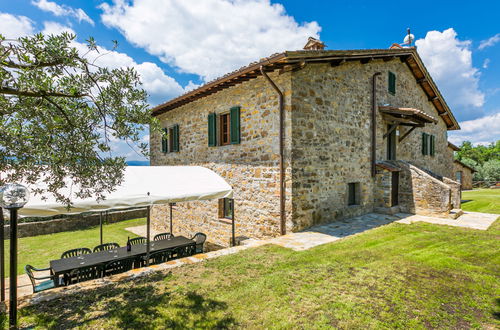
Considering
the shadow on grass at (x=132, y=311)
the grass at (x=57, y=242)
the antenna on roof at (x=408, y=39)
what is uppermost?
the antenna on roof at (x=408, y=39)

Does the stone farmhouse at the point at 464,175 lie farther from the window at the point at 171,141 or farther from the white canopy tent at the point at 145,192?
the white canopy tent at the point at 145,192

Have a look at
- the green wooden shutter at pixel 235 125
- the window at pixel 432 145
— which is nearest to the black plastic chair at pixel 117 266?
the green wooden shutter at pixel 235 125

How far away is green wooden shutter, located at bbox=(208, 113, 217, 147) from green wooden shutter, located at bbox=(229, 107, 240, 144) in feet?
3.55

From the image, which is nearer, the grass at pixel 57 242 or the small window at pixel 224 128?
the grass at pixel 57 242

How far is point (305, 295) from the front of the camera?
3.80 meters

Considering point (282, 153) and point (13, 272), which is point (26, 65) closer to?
point (13, 272)

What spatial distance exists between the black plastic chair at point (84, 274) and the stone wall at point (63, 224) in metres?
9.52

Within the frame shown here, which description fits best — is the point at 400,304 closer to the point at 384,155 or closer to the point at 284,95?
the point at 284,95

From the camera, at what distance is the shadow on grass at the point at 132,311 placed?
3174 mm

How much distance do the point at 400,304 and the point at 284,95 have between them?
18.3 ft

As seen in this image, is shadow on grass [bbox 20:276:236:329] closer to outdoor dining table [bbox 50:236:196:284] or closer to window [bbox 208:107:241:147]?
outdoor dining table [bbox 50:236:196:284]

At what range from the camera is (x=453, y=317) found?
128 inches

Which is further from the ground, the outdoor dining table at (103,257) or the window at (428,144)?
the window at (428,144)

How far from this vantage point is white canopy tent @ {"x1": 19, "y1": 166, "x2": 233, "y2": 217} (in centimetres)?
499
